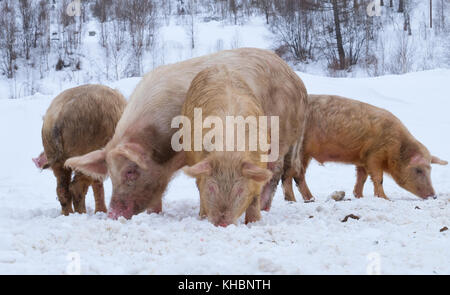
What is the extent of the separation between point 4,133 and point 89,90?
7.76 metres

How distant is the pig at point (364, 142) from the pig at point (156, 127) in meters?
3.37

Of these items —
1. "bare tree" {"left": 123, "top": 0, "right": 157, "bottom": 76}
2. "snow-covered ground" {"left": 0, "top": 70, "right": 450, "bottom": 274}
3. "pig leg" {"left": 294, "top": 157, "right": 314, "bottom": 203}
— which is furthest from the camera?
"bare tree" {"left": 123, "top": 0, "right": 157, "bottom": 76}

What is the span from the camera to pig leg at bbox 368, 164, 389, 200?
8211 millimetres

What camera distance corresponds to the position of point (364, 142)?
333 inches

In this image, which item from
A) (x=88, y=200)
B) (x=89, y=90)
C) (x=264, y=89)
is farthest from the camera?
(x=88, y=200)

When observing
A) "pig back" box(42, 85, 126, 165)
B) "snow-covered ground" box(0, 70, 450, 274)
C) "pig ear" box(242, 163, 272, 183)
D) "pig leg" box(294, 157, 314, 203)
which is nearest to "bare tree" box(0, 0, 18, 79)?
"pig leg" box(294, 157, 314, 203)

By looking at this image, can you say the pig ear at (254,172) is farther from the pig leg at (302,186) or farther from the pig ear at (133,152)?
the pig leg at (302,186)

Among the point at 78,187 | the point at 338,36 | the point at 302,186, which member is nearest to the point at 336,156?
the point at 302,186

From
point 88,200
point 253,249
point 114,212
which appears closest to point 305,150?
point 88,200

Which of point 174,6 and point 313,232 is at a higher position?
point 174,6

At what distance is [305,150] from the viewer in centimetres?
845

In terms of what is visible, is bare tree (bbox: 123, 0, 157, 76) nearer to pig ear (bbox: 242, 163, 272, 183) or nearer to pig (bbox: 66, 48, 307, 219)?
pig (bbox: 66, 48, 307, 219)

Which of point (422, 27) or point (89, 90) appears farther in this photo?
point (422, 27)
